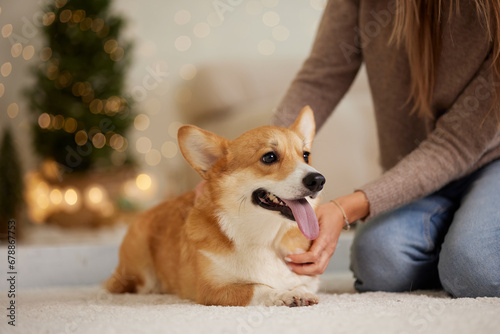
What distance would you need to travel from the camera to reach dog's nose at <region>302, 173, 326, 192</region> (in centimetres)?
112

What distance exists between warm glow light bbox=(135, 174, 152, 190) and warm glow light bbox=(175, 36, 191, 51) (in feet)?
3.61

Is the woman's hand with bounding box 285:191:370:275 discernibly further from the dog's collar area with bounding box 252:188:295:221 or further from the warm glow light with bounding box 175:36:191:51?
the warm glow light with bounding box 175:36:191:51

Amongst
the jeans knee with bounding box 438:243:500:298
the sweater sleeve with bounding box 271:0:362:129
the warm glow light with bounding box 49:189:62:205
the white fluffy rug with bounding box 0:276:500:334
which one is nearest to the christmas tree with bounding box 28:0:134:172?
the warm glow light with bounding box 49:189:62:205

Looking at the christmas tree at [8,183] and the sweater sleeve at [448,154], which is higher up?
the sweater sleeve at [448,154]

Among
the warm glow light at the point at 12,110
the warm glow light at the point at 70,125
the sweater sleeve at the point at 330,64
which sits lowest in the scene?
the warm glow light at the point at 70,125

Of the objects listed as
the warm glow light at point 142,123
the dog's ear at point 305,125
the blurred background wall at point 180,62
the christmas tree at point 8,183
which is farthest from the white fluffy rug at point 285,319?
the warm glow light at point 142,123

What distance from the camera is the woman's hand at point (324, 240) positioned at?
1.23 metres

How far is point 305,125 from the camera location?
138cm

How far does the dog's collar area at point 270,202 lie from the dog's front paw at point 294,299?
176 millimetres

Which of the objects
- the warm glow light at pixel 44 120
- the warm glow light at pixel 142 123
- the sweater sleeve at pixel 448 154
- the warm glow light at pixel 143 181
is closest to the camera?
the sweater sleeve at pixel 448 154

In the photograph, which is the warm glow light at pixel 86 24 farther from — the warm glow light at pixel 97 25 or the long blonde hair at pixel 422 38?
the long blonde hair at pixel 422 38

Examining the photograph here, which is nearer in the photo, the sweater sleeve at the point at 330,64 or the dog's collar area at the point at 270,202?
the dog's collar area at the point at 270,202

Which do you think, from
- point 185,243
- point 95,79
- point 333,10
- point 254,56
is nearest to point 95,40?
point 95,79

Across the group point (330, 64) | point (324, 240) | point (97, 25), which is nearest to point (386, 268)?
point (324, 240)
